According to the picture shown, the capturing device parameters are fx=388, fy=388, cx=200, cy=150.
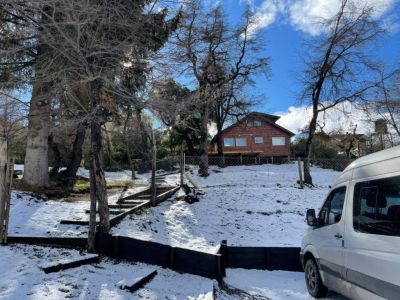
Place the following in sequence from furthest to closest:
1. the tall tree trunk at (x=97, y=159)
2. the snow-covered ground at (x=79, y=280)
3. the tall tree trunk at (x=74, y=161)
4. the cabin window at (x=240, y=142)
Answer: the cabin window at (x=240, y=142)
the tall tree trunk at (x=74, y=161)
the tall tree trunk at (x=97, y=159)
the snow-covered ground at (x=79, y=280)

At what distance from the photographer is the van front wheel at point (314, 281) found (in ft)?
19.5

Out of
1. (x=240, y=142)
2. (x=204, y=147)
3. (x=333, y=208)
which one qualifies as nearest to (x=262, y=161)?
(x=240, y=142)

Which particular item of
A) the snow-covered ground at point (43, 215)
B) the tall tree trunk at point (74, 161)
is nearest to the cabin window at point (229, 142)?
the tall tree trunk at point (74, 161)

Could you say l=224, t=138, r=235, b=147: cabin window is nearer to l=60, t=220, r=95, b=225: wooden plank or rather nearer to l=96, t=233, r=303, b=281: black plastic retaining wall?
l=60, t=220, r=95, b=225: wooden plank

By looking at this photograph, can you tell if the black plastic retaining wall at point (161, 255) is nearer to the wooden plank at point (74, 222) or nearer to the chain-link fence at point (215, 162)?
the wooden plank at point (74, 222)

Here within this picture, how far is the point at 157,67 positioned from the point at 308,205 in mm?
9402

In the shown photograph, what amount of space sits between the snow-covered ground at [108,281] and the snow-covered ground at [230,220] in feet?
6.06

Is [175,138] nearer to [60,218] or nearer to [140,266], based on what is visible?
[60,218]

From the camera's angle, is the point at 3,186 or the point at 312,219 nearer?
the point at 312,219

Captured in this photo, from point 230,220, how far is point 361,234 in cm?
806

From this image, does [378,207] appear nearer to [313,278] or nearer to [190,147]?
[313,278]

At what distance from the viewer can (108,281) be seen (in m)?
6.22

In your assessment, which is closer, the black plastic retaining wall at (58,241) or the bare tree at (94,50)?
the bare tree at (94,50)

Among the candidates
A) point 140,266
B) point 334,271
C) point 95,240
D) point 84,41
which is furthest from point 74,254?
point 334,271
